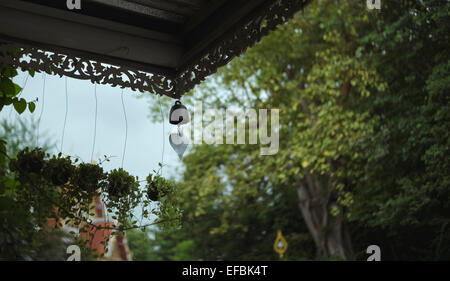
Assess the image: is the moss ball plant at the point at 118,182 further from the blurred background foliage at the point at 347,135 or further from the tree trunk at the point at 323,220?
the tree trunk at the point at 323,220

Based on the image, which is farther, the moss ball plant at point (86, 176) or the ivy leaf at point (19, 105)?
the ivy leaf at point (19, 105)

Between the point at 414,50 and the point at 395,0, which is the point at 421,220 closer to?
the point at 414,50

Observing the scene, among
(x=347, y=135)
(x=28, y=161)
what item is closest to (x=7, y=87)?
(x=28, y=161)

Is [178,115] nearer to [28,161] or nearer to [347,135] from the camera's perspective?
[28,161]

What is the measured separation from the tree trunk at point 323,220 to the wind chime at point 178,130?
5066 millimetres

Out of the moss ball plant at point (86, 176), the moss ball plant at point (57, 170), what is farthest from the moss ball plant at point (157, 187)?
the moss ball plant at point (57, 170)

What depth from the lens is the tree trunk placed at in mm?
7051

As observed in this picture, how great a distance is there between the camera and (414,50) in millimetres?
5762

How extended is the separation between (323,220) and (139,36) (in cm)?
565

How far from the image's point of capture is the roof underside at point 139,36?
190 centimetres

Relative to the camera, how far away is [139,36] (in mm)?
2250

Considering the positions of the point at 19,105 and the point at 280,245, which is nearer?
the point at 19,105
